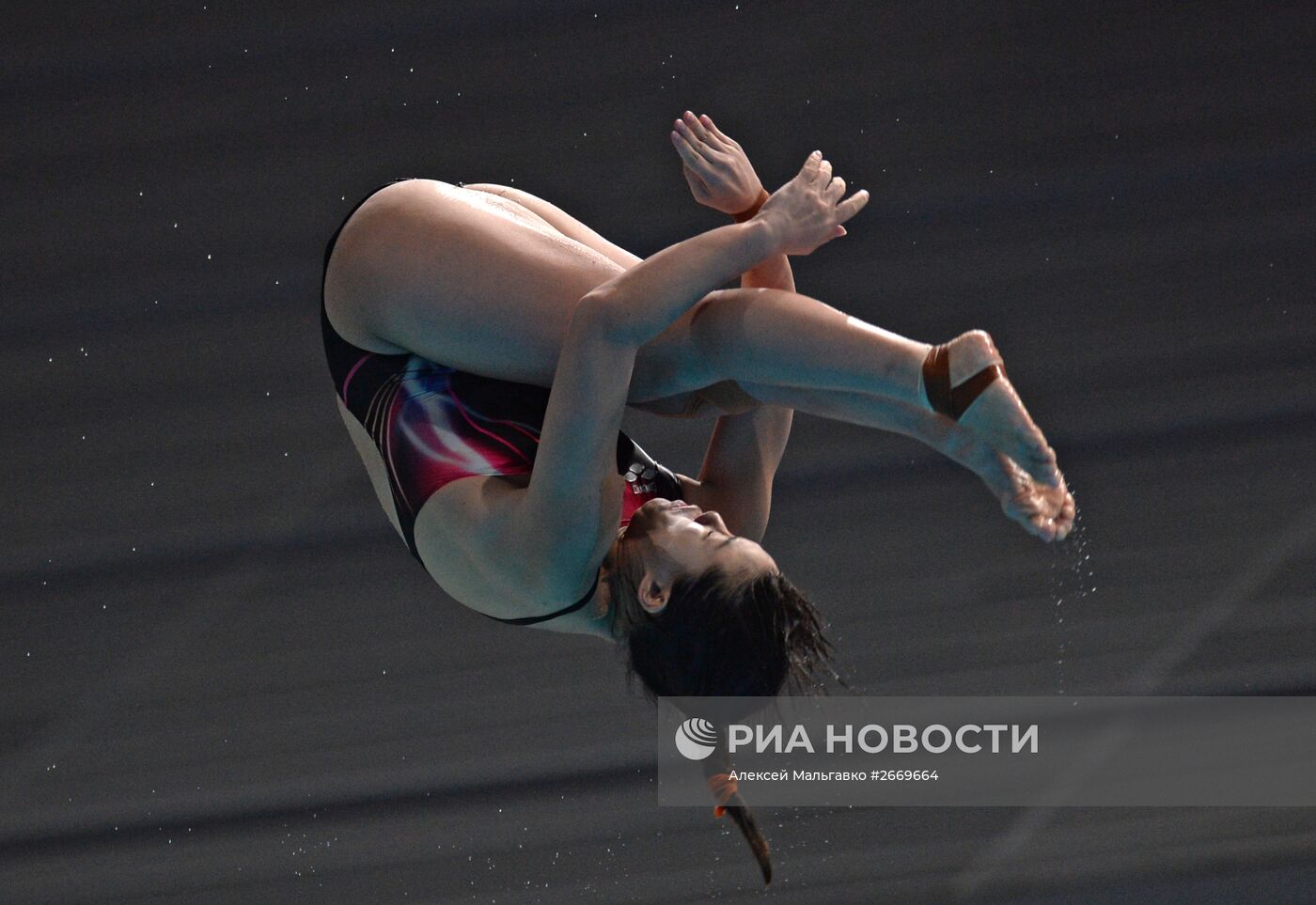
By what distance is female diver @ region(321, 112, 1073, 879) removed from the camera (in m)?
1.27

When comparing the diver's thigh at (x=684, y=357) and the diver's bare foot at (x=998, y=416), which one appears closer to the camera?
the diver's bare foot at (x=998, y=416)

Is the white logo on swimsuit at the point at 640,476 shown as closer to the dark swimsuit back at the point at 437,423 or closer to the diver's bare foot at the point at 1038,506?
the dark swimsuit back at the point at 437,423

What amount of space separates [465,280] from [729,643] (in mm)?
454

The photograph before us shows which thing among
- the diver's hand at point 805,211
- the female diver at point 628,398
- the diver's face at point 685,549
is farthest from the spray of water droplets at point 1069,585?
the diver's hand at point 805,211

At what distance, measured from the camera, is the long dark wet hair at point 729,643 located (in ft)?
4.86

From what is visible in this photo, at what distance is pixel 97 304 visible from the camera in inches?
103

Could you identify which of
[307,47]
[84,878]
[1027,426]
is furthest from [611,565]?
[84,878]

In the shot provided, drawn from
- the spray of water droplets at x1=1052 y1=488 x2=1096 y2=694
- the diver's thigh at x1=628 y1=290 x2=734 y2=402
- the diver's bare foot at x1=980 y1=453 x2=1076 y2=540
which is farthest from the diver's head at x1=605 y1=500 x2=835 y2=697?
the spray of water droplets at x1=1052 y1=488 x2=1096 y2=694

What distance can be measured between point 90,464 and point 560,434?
1765mm

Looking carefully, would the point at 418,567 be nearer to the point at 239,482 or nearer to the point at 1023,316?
the point at 239,482

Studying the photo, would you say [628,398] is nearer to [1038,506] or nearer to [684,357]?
[684,357]

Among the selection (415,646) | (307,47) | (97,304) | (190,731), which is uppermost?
(307,47)

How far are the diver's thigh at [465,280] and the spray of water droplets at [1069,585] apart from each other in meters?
1.71

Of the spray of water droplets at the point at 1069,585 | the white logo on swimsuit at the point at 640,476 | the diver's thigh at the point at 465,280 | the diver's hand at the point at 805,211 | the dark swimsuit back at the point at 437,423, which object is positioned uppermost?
the diver's hand at the point at 805,211
